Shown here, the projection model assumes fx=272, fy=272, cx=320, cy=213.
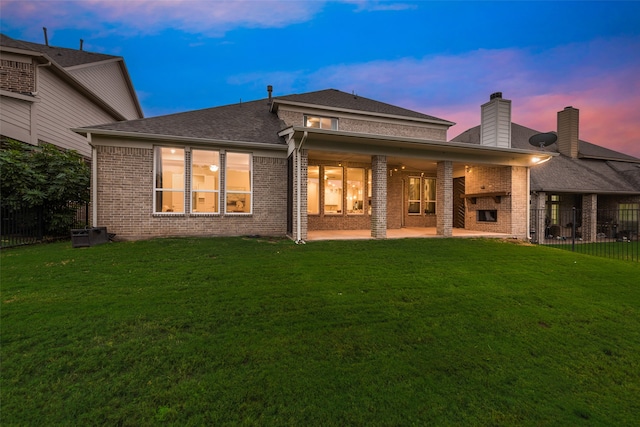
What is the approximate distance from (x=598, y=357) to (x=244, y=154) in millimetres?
10378

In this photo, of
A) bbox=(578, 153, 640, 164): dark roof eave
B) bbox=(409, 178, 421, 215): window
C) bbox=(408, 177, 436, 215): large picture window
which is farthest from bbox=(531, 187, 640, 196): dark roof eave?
bbox=(409, 178, 421, 215): window

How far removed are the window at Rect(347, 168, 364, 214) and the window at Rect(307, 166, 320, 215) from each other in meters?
1.51

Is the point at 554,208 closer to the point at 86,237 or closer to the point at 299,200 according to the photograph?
the point at 299,200

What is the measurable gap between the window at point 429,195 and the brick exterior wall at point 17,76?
18.3 metres

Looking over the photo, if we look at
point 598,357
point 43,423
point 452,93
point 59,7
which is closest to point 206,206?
point 43,423

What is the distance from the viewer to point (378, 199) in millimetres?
10008

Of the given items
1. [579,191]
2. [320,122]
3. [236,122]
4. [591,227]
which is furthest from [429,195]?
[236,122]

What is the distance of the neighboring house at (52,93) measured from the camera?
1074 cm

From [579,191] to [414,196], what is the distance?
8.89 m

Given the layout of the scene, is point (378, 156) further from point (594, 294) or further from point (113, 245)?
point (113, 245)

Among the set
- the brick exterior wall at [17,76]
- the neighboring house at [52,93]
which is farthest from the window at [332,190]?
the brick exterior wall at [17,76]

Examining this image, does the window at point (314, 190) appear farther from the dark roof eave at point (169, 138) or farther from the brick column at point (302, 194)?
the brick column at point (302, 194)

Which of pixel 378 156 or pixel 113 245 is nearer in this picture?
pixel 113 245

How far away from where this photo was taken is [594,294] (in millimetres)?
5340
